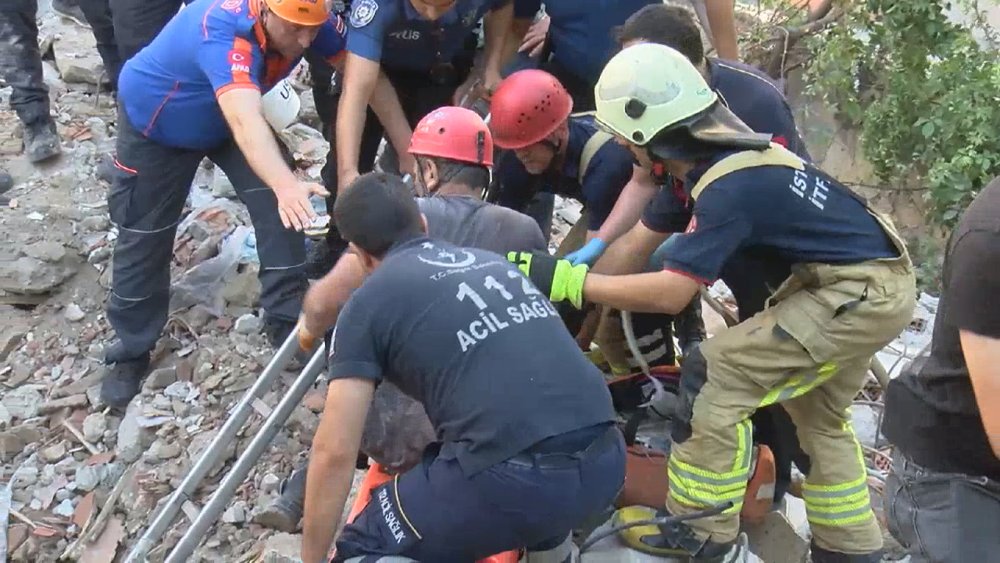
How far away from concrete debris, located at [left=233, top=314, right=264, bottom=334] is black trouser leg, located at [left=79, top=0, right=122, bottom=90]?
1789 millimetres

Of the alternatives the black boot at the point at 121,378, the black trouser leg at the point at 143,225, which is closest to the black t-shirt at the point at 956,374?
the black trouser leg at the point at 143,225

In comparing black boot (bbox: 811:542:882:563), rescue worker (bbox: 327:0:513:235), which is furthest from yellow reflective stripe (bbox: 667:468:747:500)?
rescue worker (bbox: 327:0:513:235)

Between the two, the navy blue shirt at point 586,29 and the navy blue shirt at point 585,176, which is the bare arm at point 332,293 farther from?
the navy blue shirt at point 586,29

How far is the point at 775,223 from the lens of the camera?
111 inches

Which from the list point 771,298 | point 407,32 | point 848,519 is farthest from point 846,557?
point 407,32

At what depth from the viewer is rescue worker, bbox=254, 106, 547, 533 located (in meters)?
2.89

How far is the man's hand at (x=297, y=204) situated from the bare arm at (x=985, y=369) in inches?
87.2

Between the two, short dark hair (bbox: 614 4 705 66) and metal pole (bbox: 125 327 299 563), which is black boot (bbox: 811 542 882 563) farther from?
metal pole (bbox: 125 327 299 563)

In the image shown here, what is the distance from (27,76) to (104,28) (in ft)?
1.87

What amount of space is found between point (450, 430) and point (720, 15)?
2.43m

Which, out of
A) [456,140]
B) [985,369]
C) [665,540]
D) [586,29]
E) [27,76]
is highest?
[985,369]

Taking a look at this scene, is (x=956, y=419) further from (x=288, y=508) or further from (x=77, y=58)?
(x=77, y=58)

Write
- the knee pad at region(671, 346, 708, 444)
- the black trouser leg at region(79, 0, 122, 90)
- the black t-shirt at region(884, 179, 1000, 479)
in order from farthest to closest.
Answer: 1. the black trouser leg at region(79, 0, 122, 90)
2. the knee pad at region(671, 346, 708, 444)
3. the black t-shirt at region(884, 179, 1000, 479)

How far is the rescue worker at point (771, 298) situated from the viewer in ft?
9.20
